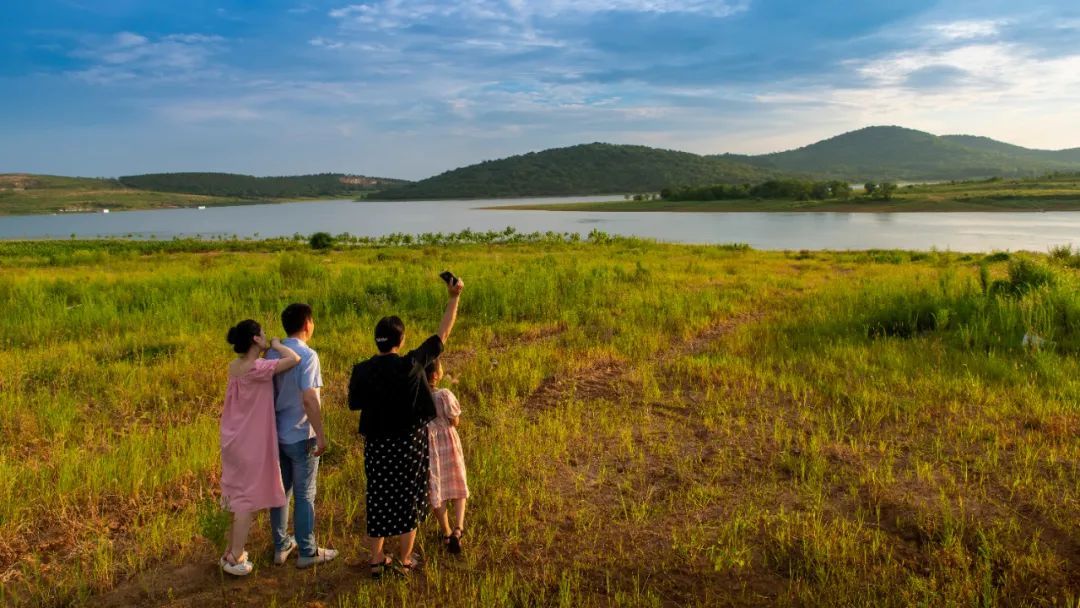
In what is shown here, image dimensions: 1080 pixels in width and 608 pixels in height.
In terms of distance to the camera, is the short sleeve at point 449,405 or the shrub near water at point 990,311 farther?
the shrub near water at point 990,311

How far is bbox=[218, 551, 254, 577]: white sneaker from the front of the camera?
3.78 meters

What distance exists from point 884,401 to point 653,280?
10228mm

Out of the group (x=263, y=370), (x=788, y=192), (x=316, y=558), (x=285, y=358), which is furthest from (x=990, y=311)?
(x=788, y=192)

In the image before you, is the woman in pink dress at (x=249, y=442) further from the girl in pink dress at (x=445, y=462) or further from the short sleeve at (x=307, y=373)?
the girl in pink dress at (x=445, y=462)

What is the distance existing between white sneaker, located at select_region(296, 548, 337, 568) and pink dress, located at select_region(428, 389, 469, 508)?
2.44 feet

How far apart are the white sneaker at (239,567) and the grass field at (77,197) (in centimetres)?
15858

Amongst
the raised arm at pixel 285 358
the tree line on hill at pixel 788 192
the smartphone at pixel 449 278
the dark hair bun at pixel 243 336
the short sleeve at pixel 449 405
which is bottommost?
the short sleeve at pixel 449 405

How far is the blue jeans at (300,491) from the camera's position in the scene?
385cm

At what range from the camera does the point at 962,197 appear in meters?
76.8

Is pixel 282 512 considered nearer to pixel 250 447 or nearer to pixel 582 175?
pixel 250 447

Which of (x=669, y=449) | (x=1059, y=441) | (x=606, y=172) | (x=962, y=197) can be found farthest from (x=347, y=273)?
(x=606, y=172)

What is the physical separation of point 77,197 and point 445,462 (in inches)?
6994

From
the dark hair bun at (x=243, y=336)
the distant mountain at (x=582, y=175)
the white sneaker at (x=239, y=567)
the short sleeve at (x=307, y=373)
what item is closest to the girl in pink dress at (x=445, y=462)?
the short sleeve at (x=307, y=373)

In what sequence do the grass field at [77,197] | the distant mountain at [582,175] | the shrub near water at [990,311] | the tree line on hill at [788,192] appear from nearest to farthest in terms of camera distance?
the shrub near water at [990,311], the tree line on hill at [788,192], the grass field at [77,197], the distant mountain at [582,175]
